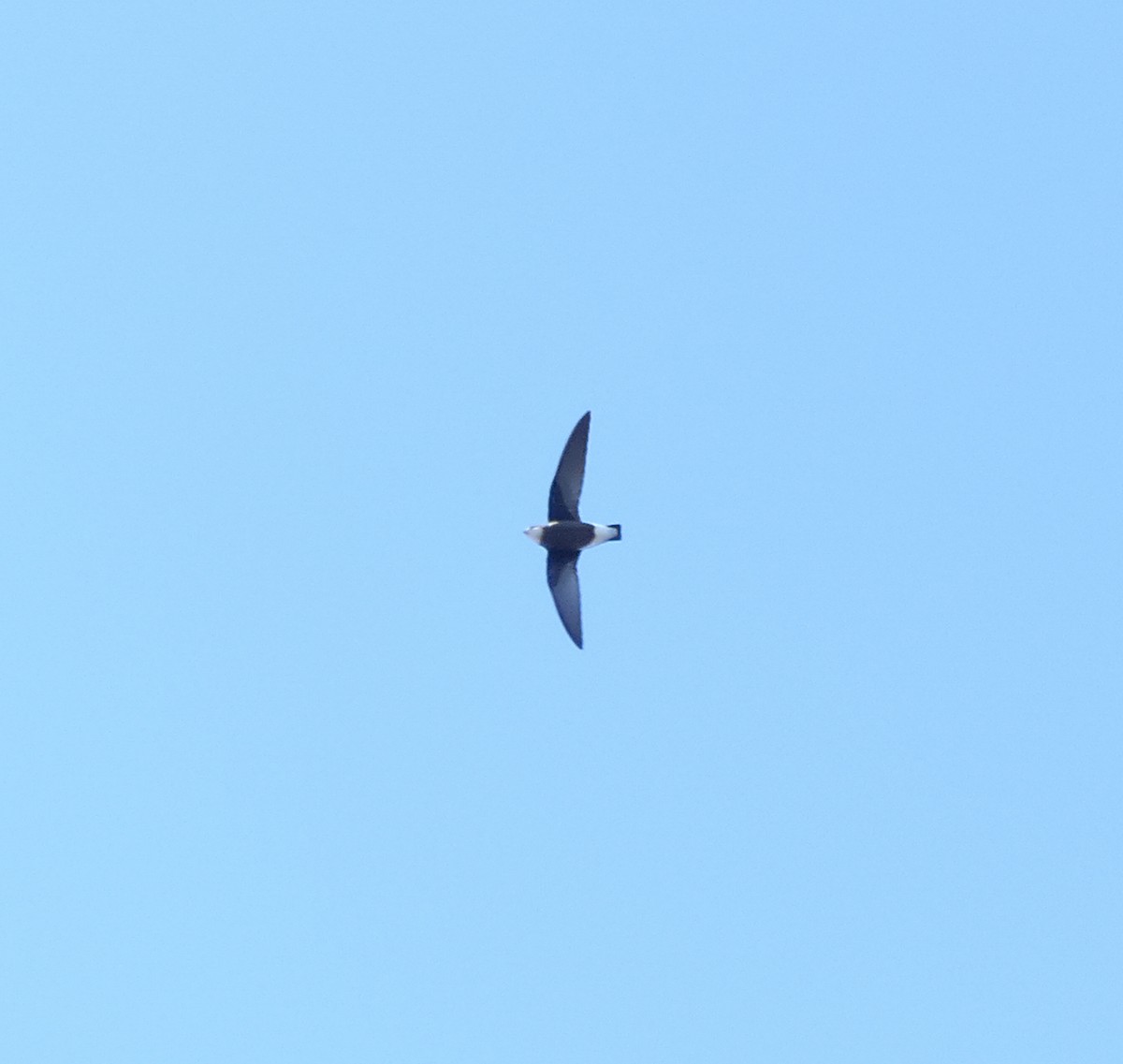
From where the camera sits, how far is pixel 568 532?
23.3 meters

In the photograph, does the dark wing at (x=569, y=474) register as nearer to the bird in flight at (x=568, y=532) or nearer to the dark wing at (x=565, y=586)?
Result: the bird in flight at (x=568, y=532)

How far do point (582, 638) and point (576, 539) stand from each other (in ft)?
5.78

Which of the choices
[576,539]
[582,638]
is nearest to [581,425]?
[576,539]

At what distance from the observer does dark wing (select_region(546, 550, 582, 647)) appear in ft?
74.9

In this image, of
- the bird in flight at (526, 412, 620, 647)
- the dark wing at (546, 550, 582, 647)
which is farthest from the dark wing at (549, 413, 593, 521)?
the dark wing at (546, 550, 582, 647)

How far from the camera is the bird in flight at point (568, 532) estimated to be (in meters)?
23.2

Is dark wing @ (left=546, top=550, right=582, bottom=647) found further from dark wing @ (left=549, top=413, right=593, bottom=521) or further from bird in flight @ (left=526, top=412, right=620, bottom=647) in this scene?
dark wing @ (left=549, top=413, right=593, bottom=521)

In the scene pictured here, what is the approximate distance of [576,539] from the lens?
23.4 m

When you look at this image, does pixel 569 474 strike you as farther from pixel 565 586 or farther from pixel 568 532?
pixel 565 586

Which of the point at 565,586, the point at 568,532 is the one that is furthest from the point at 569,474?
the point at 565,586

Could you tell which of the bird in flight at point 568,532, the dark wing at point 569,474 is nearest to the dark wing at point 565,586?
the bird in flight at point 568,532

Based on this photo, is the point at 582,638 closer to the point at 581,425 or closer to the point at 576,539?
the point at 576,539

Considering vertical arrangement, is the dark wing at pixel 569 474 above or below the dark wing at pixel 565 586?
above

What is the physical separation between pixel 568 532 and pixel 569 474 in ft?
3.36
